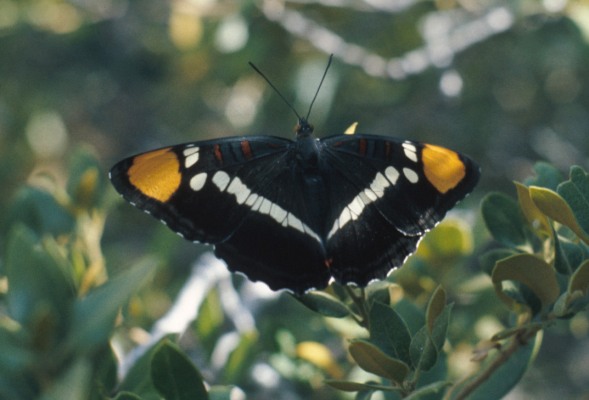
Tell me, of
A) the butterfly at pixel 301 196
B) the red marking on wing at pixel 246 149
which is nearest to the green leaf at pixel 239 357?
the butterfly at pixel 301 196

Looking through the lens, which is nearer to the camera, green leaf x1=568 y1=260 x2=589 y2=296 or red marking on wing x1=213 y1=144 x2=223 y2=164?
green leaf x1=568 y1=260 x2=589 y2=296

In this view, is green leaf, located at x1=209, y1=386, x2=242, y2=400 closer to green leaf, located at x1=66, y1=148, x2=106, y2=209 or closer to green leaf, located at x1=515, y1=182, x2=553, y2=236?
green leaf, located at x1=515, y1=182, x2=553, y2=236

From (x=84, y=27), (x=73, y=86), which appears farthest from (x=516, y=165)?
(x=73, y=86)

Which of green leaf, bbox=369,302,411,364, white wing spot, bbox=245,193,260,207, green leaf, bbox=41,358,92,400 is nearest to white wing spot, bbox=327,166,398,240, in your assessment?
white wing spot, bbox=245,193,260,207

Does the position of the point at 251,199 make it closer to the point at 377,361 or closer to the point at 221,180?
the point at 221,180

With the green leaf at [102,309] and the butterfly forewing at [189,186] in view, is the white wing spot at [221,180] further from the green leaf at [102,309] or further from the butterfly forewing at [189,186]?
the green leaf at [102,309]
